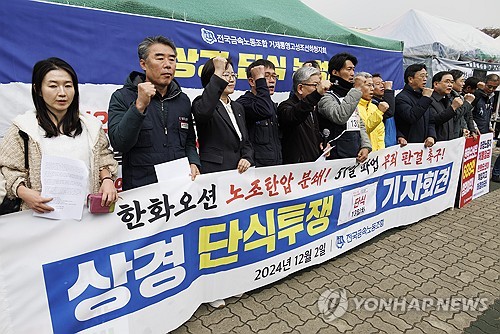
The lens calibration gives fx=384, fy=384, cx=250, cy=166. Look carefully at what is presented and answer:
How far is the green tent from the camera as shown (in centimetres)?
346

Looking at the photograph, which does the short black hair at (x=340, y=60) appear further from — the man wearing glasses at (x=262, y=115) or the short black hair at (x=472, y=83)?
the short black hair at (x=472, y=83)

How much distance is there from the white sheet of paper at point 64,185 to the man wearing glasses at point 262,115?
1296mm

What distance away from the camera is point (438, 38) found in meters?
9.88

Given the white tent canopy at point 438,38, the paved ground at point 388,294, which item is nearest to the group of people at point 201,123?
the paved ground at point 388,294

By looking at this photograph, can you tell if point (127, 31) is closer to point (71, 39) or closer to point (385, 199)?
point (71, 39)

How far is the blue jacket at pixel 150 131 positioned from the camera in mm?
2156

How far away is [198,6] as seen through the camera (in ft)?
13.5

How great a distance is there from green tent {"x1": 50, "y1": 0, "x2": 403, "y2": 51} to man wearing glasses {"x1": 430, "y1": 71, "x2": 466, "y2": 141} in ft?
4.99

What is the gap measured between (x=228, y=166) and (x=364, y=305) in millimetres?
1387

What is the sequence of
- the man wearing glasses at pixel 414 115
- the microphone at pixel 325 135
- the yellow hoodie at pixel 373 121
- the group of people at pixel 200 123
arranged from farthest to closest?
the man wearing glasses at pixel 414 115 → the yellow hoodie at pixel 373 121 → the microphone at pixel 325 135 → the group of people at pixel 200 123

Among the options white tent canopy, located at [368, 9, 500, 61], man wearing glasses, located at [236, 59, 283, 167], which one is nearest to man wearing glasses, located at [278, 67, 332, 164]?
man wearing glasses, located at [236, 59, 283, 167]

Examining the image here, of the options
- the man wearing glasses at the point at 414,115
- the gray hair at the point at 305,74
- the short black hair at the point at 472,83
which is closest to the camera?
the gray hair at the point at 305,74

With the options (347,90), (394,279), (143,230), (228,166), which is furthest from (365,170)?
(143,230)

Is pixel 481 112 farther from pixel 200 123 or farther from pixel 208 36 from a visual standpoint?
pixel 200 123
